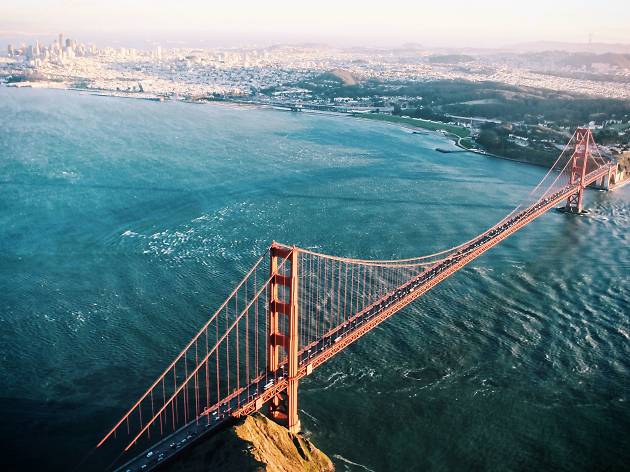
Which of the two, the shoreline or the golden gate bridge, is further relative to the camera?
the shoreline

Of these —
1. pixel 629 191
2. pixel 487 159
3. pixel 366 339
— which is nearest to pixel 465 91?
pixel 487 159

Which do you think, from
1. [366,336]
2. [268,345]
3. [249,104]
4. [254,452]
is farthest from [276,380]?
[249,104]

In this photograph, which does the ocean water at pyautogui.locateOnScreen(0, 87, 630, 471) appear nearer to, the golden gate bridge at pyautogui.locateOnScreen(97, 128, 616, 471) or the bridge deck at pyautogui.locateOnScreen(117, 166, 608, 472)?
the golden gate bridge at pyautogui.locateOnScreen(97, 128, 616, 471)

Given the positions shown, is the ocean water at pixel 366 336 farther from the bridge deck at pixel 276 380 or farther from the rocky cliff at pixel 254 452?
the bridge deck at pixel 276 380

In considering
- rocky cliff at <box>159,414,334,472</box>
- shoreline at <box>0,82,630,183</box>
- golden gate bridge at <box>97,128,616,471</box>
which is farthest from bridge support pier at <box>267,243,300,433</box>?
shoreline at <box>0,82,630,183</box>

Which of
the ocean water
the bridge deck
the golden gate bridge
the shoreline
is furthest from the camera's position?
the shoreline

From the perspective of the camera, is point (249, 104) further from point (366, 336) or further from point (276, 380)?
point (276, 380)
